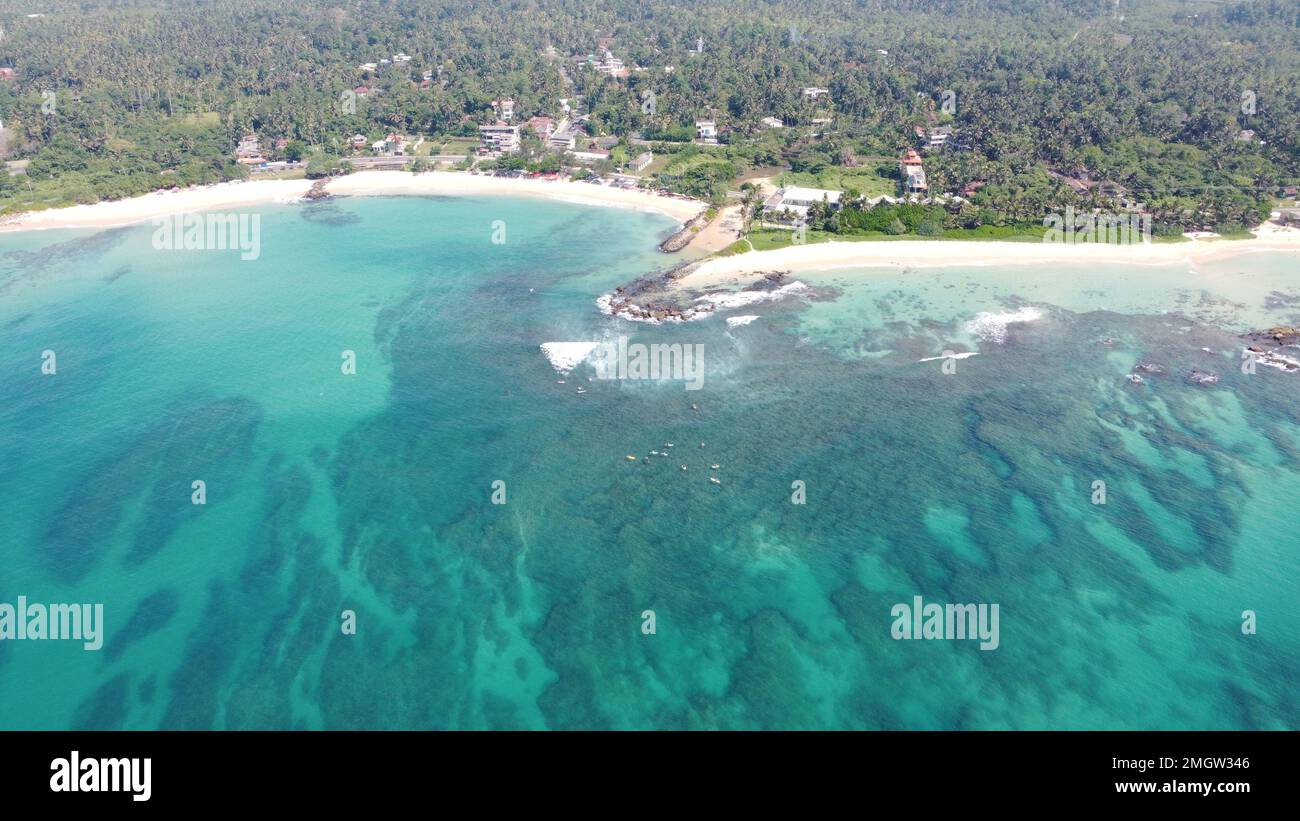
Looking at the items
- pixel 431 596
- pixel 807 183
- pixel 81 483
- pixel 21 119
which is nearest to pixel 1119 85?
pixel 807 183

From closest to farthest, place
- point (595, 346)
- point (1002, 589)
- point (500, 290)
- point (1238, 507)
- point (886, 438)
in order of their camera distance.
→ point (1002, 589), point (1238, 507), point (886, 438), point (595, 346), point (500, 290)

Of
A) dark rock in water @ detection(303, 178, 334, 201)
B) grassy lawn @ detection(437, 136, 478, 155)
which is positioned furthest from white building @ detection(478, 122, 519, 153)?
dark rock in water @ detection(303, 178, 334, 201)

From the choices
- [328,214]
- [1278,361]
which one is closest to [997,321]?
[1278,361]

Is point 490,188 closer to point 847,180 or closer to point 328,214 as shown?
point 328,214

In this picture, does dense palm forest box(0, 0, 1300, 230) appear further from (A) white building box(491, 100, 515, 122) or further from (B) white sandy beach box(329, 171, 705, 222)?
(B) white sandy beach box(329, 171, 705, 222)

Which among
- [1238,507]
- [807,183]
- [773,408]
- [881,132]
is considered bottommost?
[1238,507]

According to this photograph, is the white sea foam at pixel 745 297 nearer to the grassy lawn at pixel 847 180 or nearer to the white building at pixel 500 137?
the grassy lawn at pixel 847 180
